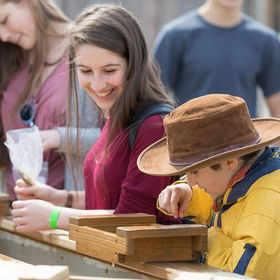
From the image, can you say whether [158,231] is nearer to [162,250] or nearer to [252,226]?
[162,250]

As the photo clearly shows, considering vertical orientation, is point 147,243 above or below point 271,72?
below

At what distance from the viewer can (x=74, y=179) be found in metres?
3.79

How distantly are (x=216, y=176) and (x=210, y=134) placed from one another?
15 centimetres

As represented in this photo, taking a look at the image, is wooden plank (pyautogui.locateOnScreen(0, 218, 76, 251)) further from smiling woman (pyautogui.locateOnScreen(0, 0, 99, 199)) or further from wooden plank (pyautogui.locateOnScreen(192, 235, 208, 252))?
wooden plank (pyautogui.locateOnScreen(192, 235, 208, 252))

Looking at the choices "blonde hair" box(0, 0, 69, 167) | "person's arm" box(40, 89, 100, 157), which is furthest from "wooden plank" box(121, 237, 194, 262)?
"blonde hair" box(0, 0, 69, 167)

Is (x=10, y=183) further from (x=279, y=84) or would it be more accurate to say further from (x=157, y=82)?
(x=279, y=84)

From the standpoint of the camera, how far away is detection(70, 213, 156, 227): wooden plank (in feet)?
9.57

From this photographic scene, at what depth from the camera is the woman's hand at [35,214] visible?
11.1ft

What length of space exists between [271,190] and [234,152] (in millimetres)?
166

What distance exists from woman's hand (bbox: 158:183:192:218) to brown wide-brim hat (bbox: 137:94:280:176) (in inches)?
9.7

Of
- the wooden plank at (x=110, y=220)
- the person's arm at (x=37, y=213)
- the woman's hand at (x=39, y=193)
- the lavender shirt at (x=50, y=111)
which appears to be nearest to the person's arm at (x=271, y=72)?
the lavender shirt at (x=50, y=111)

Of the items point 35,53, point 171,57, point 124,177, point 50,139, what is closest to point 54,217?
point 124,177

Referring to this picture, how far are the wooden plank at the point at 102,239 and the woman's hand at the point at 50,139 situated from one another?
3.57ft

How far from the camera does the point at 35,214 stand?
11.1 ft
